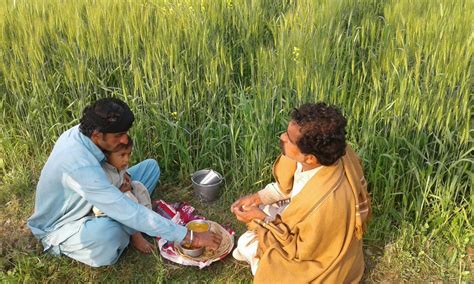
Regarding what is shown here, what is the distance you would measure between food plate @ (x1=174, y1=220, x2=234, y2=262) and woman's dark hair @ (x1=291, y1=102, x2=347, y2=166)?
832 mm

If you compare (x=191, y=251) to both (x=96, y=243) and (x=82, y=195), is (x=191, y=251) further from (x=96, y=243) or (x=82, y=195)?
(x=82, y=195)

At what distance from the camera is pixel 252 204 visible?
2.41 meters

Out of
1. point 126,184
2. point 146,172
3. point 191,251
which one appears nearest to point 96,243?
point 126,184

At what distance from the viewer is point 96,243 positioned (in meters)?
2.28

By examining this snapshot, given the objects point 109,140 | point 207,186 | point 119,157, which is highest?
point 109,140

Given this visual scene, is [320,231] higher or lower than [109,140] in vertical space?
lower

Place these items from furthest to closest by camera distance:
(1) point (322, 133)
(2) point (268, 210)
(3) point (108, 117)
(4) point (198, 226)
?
(4) point (198, 226), (2) point (268, 210), (3) point (108, 117), (1) point (322, 133)

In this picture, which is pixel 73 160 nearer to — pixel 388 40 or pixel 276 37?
pixel 276 37

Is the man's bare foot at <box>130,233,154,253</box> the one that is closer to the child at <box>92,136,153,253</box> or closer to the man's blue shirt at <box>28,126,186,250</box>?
the child at <box>92,136,153,253</box>

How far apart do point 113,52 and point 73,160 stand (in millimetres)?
1028

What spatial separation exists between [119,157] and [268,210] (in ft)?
2.63

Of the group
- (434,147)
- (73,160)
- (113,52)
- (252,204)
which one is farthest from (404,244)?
(113,52)

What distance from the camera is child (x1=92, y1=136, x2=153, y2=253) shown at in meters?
2.21

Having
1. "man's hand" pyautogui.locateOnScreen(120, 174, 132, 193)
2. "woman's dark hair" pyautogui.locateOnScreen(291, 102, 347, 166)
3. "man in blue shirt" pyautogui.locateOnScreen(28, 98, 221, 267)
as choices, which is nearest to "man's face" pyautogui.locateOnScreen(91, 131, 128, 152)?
"man in blue shirt" pyautogui.locateOnScreen(28, 98, 221, 267)
